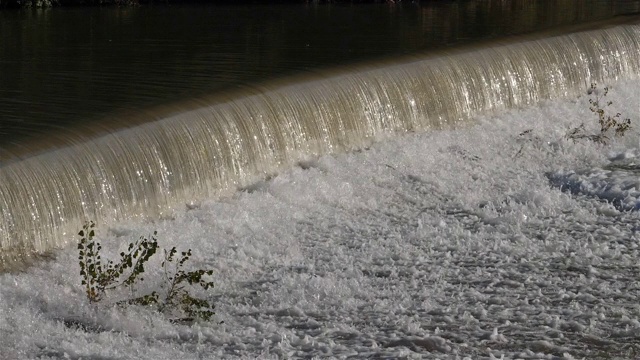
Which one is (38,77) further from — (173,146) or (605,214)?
(605,214)

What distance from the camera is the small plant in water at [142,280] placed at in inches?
237

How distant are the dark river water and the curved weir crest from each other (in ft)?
1.20

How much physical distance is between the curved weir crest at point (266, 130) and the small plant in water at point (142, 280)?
1.62ft

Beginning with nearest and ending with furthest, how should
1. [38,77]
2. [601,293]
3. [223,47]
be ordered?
[601,293], [38,77], [223,47]

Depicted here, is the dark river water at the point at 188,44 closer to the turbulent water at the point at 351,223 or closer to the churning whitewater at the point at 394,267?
the turbulent water at the point at 351,223

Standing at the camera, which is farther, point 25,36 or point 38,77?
point 25,36

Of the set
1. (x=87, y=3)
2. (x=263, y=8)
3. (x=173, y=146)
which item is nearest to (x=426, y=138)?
(x=173, y=146)

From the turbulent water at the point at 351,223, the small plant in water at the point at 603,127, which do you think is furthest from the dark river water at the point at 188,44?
the small plant in water at the point at 603,127

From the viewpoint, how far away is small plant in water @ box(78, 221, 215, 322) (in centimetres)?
601

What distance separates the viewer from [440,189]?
8.77 m

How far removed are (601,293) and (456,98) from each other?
4.28 metres

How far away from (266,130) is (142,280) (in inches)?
95.7

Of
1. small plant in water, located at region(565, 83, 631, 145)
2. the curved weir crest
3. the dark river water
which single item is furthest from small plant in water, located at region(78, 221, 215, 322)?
small plant in water, located at region(565, 83, 631, 145)

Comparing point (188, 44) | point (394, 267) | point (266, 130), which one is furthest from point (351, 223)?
point (188, 44)
